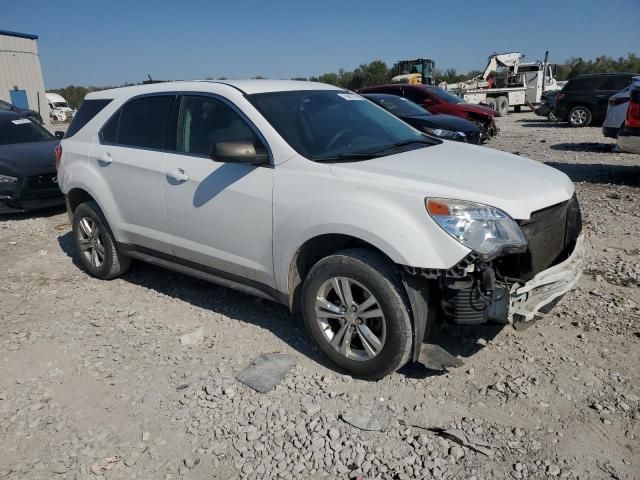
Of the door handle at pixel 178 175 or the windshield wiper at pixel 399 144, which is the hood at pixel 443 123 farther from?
the door handle at pixel 178 175

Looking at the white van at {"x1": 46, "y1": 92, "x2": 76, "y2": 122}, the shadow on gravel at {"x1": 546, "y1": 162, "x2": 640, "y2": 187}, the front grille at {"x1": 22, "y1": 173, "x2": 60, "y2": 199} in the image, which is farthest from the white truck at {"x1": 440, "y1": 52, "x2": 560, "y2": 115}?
the white van at {"x1": 46, "y1": 92, "x2": 76, "y2": 122}

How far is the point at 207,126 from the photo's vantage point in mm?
4035

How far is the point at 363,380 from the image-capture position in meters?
3.38

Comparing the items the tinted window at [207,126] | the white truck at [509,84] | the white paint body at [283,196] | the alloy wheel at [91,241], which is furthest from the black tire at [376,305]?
the white truck at [509,84]

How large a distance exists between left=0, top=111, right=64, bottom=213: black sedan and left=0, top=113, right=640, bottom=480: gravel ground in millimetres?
3219

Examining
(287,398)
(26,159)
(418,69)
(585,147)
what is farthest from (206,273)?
Result: (418,69)

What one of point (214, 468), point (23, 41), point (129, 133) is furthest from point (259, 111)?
point (23, 41)

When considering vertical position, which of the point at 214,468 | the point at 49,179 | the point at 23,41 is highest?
the point at 23,41

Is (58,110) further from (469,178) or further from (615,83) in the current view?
(469,178)

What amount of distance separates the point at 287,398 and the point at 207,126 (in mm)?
2078

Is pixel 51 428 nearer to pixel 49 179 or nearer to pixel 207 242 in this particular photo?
pixel 207 242

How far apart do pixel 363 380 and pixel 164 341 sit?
1.59 meters

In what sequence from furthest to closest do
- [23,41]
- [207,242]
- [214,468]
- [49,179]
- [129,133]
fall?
[23,41], [49,179], [129,133], [207,242], [214,468]

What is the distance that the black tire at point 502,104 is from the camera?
84.2 feet
